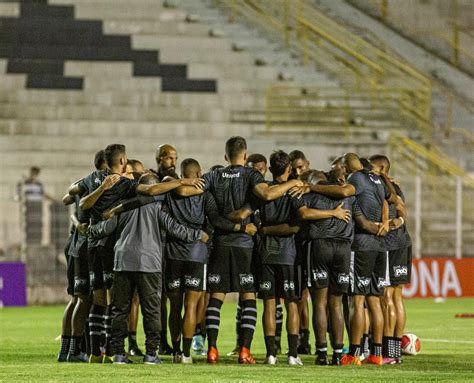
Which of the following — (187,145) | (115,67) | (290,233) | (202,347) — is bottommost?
(202,347)

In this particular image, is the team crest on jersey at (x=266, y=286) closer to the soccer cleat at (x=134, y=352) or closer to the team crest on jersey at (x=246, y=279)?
the team crest on jersey at (x=246, y=279)

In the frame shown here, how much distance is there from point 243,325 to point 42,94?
1765cm

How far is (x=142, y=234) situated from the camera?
1239cm

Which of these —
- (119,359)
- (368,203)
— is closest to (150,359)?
(119,359)

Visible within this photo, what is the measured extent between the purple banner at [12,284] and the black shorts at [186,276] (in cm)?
1199

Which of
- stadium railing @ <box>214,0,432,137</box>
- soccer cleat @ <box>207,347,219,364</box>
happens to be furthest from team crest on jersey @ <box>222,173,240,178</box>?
stadium railing @ <box>214,0,432,137</box>

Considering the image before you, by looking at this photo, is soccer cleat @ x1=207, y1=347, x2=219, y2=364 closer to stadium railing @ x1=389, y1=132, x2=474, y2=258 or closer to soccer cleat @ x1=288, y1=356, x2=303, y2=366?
soccer cleat @ x1=288, y1=356, x2=303, y2=366

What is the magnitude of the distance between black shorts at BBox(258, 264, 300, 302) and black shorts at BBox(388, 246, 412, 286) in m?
1.17

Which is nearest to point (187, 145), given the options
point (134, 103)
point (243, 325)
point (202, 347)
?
point (134, 103)

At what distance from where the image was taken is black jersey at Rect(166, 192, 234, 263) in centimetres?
1264

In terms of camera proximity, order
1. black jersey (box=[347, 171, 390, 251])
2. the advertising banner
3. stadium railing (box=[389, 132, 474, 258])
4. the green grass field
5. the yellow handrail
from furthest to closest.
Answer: the yellow handrail → stadium railing (box=[389, 132, 474, 258]) → the advertising banner → black jersey (box=[347, 171, 390, 251]) → the green grass field

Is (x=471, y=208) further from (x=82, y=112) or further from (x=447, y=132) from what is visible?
(x=82, y=112)

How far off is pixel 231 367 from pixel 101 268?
5.34 ft

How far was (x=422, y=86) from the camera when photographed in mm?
32156
